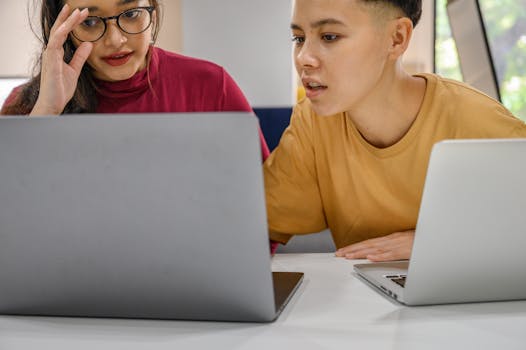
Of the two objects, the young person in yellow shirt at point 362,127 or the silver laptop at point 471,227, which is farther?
the young person in yellow shirt at point 362,127

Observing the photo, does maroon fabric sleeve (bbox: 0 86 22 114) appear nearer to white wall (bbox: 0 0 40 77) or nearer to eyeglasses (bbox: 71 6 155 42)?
eyeglasses (bbox: 71 6 155 42)

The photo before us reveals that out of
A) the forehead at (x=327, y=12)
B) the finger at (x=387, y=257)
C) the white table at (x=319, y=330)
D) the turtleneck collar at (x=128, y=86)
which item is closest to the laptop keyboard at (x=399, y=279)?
the white table at (x=319, y=330)

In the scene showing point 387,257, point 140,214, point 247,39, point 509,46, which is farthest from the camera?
point 247,39

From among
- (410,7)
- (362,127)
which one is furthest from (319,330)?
(410,7)

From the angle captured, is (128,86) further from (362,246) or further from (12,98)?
(362,246)

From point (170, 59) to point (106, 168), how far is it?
1076 mm

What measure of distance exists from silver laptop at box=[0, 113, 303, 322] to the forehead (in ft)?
1.92

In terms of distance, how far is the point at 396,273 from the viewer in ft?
3.01

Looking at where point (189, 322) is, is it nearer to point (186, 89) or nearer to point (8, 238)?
point (8, 238)

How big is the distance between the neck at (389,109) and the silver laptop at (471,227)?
1.76ft

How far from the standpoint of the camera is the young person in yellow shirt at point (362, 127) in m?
1.16

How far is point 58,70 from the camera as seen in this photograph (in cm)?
143

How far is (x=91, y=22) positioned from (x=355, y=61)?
615mm

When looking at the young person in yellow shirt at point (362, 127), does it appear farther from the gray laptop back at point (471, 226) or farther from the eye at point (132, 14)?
the eye at point (132, 14)
